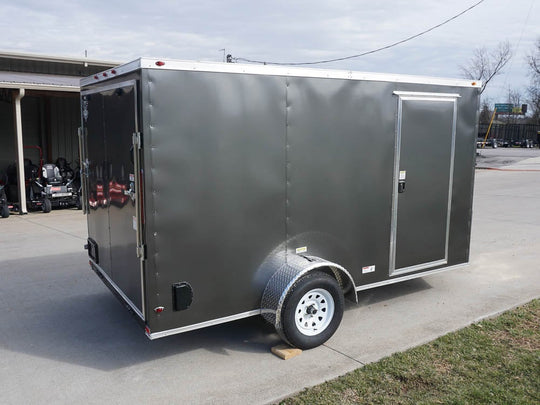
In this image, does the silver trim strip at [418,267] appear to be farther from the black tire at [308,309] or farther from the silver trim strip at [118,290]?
the silver trim strip at [118,290]

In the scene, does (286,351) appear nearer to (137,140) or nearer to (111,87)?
(137,140)

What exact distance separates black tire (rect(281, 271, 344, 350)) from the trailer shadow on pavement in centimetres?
35

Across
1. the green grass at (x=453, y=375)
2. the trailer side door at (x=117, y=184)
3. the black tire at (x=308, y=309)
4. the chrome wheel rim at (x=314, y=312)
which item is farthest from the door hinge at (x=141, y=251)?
the green grass at (x=453, y=375)

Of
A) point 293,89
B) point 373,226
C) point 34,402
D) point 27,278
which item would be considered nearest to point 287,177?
point 293,89

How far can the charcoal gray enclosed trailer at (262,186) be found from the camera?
404 centimetres

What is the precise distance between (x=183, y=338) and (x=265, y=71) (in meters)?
2.65

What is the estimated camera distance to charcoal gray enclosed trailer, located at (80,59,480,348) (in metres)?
4.04

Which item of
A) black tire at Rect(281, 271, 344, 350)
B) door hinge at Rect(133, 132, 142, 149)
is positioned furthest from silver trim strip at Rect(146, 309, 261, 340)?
door hinge at Rect(133, 132, 142, 149)

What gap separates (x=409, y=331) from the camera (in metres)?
5.09

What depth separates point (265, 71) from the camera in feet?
14.4

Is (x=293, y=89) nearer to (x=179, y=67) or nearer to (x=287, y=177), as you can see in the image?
(x=287, y=177)

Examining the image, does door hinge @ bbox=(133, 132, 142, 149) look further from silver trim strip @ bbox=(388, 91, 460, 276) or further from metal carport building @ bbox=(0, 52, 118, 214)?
metal carport building @ bbox=(0, 52, 118, 214)

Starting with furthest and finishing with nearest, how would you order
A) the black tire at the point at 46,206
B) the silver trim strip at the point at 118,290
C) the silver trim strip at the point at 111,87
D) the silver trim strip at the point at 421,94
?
1. the black tire at the point at 46,206
2. the silver trim strip at the point at 421,94
3. the silver trim strip at the point at 118,290
4. the silver trim strip at the point at 111,87

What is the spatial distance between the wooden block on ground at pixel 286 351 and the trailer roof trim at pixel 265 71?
2.46 m
